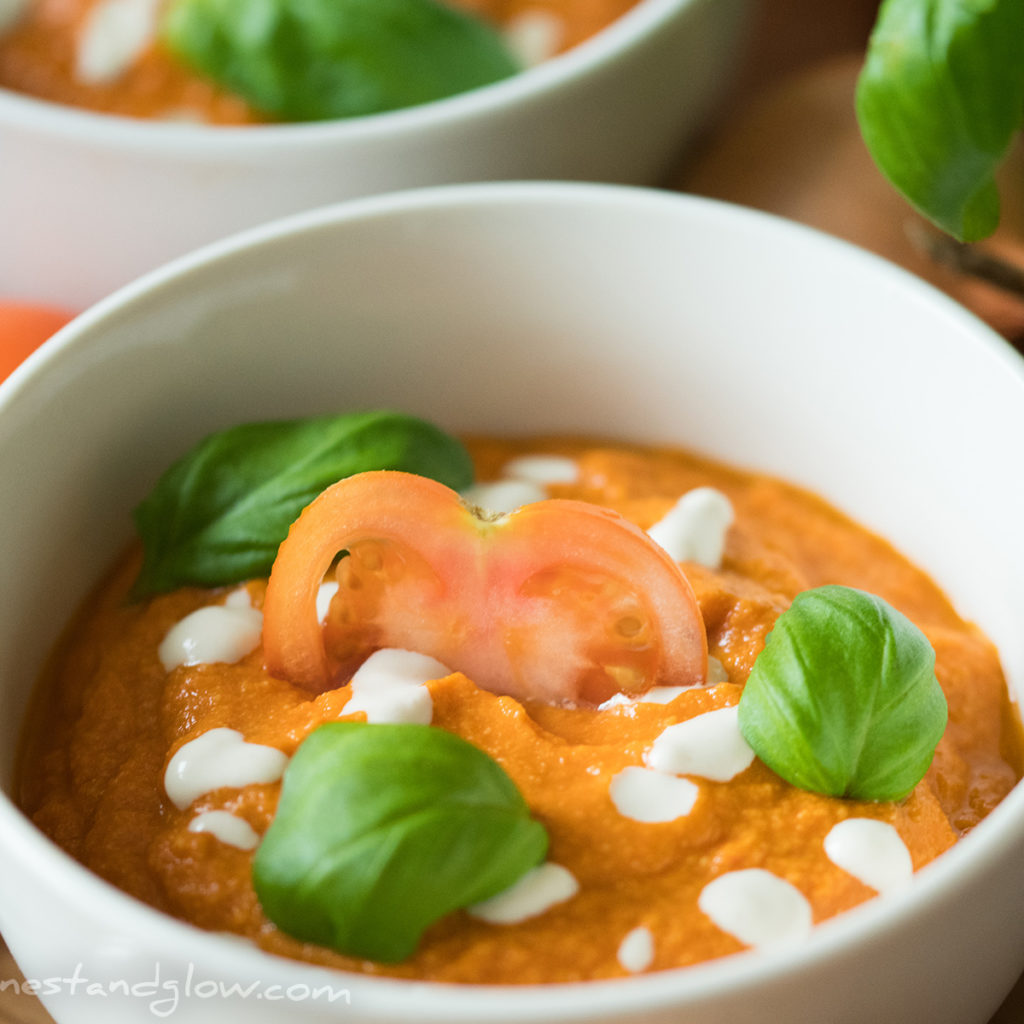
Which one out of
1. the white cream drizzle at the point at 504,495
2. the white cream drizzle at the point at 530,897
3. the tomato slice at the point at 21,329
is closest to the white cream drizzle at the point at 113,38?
the tomato slice at the point at 21,329

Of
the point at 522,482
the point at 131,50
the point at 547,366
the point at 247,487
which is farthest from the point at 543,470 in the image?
the point at 131,50

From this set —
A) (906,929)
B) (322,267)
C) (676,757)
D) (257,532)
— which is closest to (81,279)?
(322,267)

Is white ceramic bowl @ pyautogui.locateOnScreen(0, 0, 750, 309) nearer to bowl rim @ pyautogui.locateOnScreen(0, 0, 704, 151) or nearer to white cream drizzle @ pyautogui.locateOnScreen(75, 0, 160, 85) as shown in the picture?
bowl rim @ pyautogui.locateOnScreen(0, 0, 704, 151)

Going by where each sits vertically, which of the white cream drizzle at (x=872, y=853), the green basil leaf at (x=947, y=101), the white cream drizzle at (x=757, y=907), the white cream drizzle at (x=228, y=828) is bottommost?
the white cream drizzle at (x=228, y=828)

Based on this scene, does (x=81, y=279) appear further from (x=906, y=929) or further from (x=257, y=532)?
(x=906, y=929)

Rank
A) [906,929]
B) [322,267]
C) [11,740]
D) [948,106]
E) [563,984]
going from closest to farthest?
[906,929] < [563,984] < [948,106] < [11,740] < [322,267]

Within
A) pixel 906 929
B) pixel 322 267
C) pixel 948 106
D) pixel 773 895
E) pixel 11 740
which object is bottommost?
pixel 11 740

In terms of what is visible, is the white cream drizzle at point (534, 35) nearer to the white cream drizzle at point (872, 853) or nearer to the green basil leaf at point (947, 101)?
the green basil leaf at point (947, 101)
